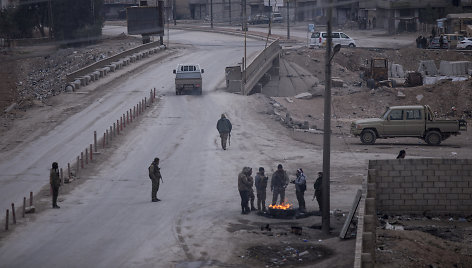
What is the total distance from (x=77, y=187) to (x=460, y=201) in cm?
1227

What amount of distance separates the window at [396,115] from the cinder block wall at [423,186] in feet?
35.9

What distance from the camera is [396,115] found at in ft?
109

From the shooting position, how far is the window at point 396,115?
33156mm

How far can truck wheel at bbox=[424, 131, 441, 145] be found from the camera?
33.1 m

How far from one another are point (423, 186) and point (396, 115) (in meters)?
11.1

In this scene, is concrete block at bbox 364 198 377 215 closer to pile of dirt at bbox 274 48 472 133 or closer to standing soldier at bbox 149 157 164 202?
standing soldier at bbox 149 157 164 202

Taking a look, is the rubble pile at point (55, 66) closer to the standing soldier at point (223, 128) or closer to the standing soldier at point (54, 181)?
the standing soldier at point (223, 128)

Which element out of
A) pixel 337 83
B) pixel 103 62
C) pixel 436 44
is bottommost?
pixel 337 83

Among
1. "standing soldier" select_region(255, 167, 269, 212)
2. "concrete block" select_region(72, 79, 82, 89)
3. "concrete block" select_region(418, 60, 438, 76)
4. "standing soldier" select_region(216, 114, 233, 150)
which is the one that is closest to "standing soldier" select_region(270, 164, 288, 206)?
"standing soldier" select_region(255, 167, 269, 212)

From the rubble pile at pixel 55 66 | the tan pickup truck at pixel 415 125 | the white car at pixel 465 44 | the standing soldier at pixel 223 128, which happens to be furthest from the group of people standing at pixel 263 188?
the white car at pixel 465 44

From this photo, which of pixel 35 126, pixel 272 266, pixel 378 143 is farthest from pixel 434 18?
pixel 272 266

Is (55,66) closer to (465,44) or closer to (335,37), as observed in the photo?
(335,37)

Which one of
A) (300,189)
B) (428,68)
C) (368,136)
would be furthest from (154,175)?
(428,68)

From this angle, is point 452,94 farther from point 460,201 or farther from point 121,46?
point 121,46
